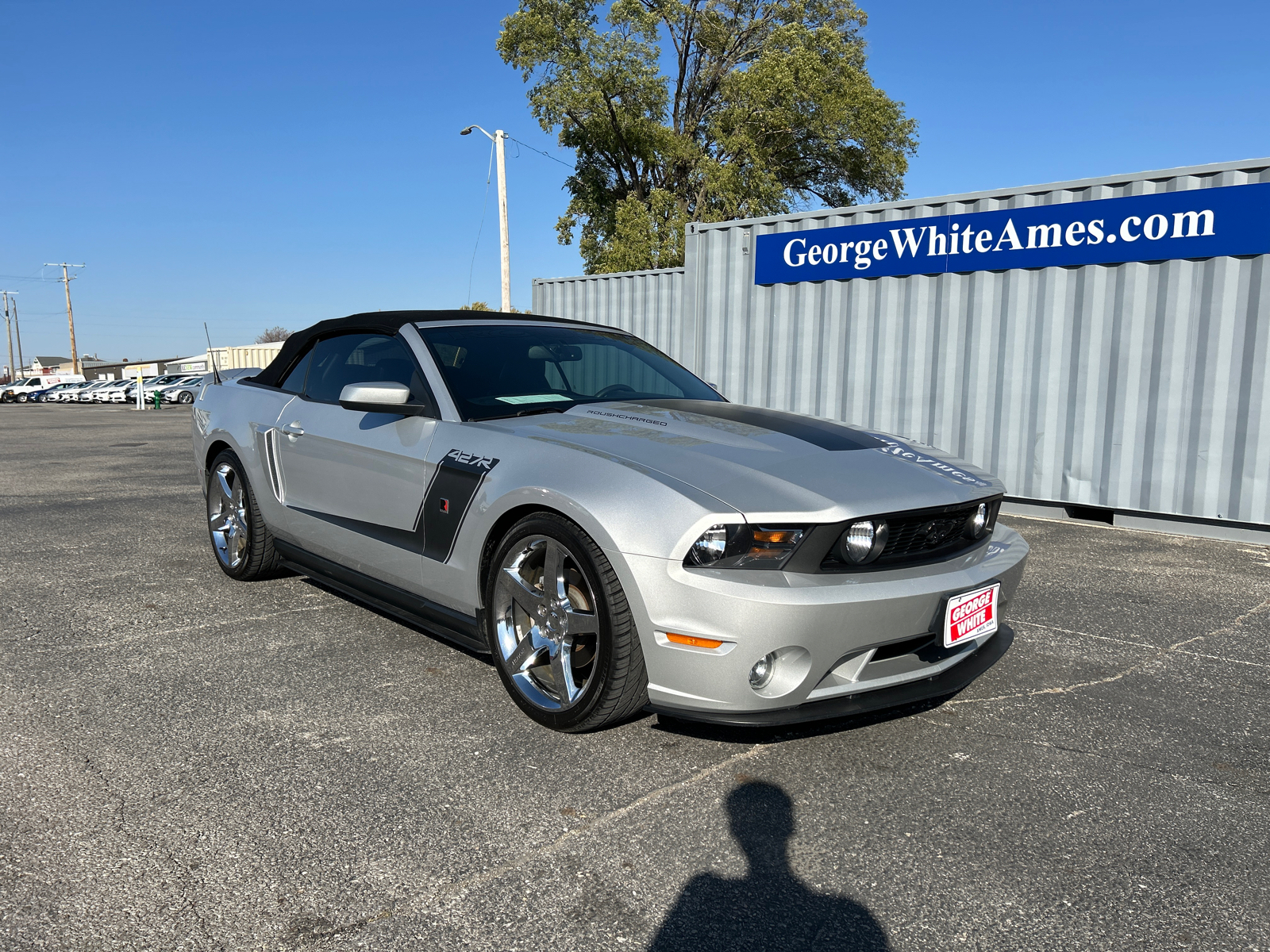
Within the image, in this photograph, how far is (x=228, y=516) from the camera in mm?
5195

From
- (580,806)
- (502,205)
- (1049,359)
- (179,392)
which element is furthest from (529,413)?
(179,392)

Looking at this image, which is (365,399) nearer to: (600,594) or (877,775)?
(600,594)

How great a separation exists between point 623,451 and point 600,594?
506mm

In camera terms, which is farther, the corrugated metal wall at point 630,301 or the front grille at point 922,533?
the corrugated metal wall at point 630,301

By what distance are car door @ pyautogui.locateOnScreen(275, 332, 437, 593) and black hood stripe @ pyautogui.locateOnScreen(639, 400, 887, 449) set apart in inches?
41.1

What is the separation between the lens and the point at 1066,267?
7.81 metres

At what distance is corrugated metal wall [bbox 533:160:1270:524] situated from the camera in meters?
7.17

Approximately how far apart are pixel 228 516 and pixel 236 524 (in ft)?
0.52

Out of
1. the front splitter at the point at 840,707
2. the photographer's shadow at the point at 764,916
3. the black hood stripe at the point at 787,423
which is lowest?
the photographer's shadow at the point at 764,916

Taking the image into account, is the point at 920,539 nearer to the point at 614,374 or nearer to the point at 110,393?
the point at 614,374

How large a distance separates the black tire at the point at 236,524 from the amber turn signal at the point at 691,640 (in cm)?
289

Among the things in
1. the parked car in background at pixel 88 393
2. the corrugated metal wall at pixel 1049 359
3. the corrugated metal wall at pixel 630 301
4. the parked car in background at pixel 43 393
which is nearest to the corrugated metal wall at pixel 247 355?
the parked car in background at pixel 88 393

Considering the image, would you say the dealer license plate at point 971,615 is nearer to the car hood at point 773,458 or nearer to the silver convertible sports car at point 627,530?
the silver convertible sports car at point 627,530

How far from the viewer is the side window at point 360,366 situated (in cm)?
394
